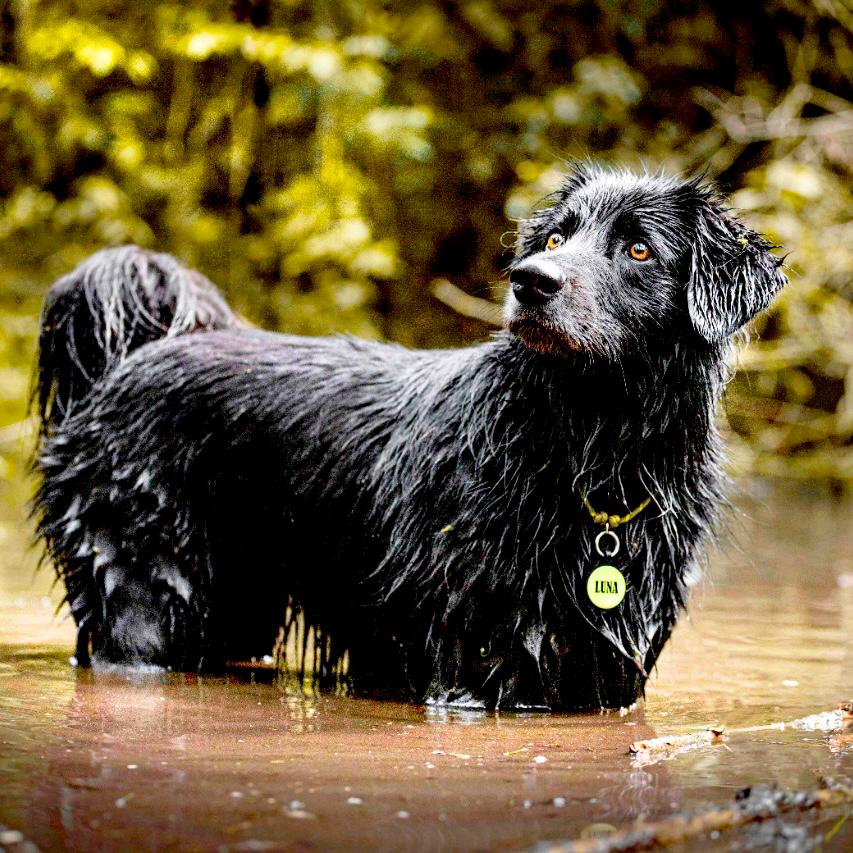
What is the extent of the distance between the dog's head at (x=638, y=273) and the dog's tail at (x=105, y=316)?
5.18 ft

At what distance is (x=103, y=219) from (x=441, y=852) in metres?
9.79

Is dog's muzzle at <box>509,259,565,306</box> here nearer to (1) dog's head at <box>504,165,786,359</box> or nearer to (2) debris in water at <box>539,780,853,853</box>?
Result: (1) dog's head at <box>504,165,786,359</box>

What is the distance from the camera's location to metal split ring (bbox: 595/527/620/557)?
3725 mm

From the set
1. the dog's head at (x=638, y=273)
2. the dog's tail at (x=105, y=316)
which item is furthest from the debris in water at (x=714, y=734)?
the dog's tail at (x=105, y=316)

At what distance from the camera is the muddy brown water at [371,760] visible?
2184mm

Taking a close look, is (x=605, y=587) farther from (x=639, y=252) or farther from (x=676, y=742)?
(x=639, y=252)

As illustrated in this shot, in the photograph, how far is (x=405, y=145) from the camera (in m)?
10.1

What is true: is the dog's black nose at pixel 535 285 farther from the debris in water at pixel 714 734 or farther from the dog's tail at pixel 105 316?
the dog's tail at pixel 105 316

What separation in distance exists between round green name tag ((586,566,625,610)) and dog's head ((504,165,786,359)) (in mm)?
671

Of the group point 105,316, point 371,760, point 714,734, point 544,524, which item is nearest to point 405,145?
point 105,316

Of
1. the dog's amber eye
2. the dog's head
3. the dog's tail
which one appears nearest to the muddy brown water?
the dog's tail

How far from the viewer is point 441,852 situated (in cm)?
207

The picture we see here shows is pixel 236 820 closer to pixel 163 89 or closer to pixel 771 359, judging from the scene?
pixel 771 359

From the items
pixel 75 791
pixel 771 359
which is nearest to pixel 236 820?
pixel 75 791
